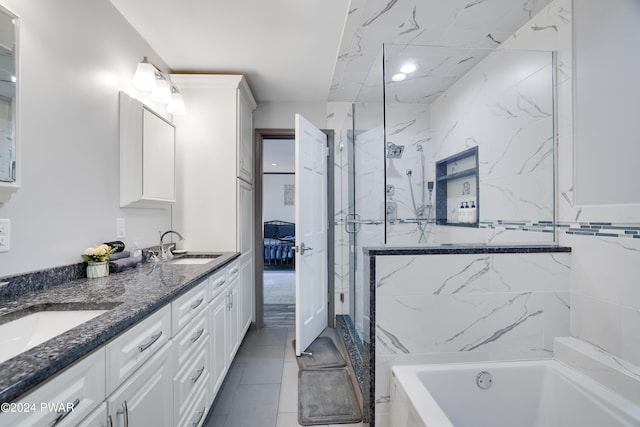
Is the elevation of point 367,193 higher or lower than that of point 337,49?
lower

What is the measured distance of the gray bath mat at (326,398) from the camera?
1.75 m

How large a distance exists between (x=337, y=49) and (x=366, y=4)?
0.56 metres

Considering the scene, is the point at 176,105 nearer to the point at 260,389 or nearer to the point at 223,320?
the point at 223,320

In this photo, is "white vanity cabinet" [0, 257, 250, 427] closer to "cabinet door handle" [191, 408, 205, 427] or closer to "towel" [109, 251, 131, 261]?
"cabinet door handle" [191, 408, 205, 427]

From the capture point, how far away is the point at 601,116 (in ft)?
4.61

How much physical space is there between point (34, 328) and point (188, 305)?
54 centimetres

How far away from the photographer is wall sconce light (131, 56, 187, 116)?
75.4 inches

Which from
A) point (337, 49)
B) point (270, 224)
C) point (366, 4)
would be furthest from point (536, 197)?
point (270, 224)

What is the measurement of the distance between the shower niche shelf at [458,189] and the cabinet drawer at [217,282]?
1551 millimetres

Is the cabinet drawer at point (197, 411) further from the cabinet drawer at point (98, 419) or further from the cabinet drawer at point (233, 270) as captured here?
the cabinet drawer at point (233, 270)

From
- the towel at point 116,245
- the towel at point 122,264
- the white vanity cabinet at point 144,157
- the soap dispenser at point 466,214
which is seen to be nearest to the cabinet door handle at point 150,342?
the towel at point 122,264

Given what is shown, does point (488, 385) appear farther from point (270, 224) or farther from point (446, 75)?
point (270, 224)

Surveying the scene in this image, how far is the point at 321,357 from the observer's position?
2.46m

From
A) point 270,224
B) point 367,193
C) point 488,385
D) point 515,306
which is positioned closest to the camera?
point 488,385
